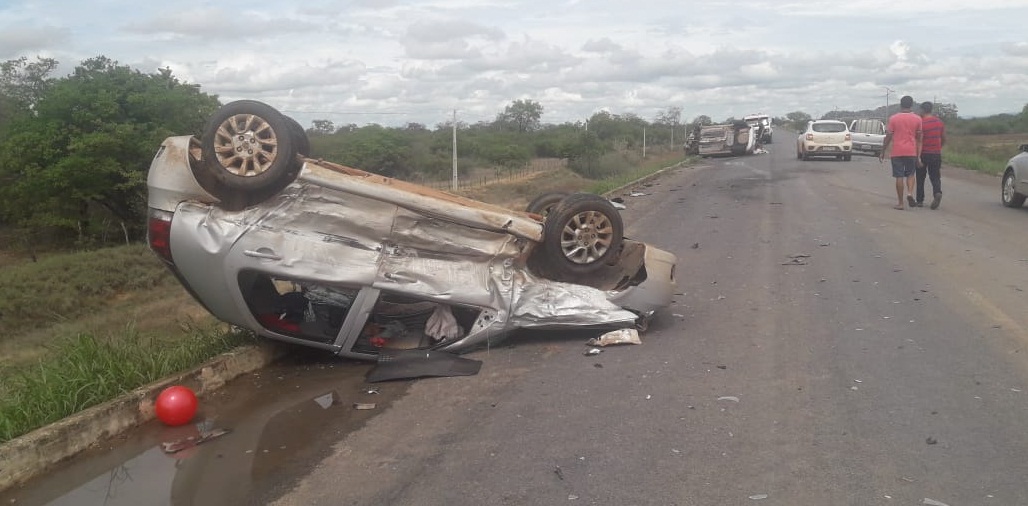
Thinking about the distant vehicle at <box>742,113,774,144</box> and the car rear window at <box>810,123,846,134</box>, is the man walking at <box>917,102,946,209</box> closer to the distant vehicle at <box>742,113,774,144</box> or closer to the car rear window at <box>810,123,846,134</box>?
the car rear window at <box>810,123,846,134</box>

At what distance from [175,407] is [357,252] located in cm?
153

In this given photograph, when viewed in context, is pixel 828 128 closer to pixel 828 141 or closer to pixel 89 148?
pixel 828 141

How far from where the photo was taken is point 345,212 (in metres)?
5.67

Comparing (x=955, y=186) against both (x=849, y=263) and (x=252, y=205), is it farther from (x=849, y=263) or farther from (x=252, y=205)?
(x=252, y=205)

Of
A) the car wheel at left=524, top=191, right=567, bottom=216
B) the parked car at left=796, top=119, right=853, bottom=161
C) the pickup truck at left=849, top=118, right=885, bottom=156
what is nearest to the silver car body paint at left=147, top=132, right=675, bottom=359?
the car wheel at left=524, top=191, right=567, bottom=216

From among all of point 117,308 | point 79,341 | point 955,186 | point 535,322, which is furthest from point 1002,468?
point 117,308

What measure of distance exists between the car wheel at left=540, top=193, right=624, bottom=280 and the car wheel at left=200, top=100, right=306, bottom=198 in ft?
6.83

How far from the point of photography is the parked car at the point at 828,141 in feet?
98.6

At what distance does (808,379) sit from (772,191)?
14.5m

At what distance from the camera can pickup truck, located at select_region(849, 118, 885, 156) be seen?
34438mm

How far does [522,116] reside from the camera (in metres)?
78.2

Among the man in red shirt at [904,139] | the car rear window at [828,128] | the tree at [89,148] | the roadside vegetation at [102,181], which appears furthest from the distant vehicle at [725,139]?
the man in red shirt at [904,139]

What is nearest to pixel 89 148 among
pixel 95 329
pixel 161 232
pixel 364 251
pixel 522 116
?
pixel 95 329

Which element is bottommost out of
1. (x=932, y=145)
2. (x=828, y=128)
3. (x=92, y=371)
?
(x=92, y=371)
